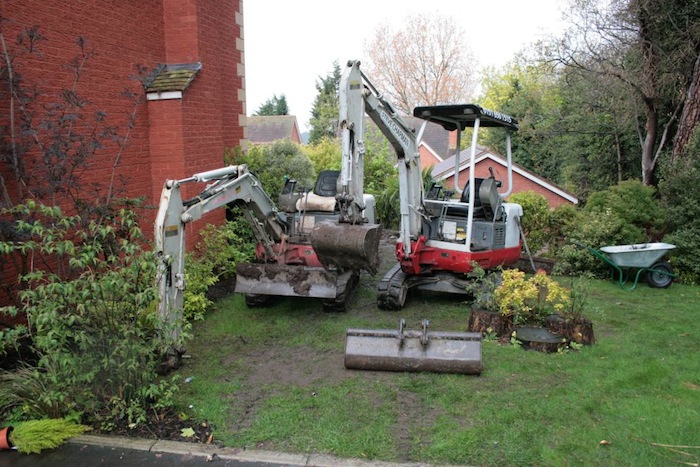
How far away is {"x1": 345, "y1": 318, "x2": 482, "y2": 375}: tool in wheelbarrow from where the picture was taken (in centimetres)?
616

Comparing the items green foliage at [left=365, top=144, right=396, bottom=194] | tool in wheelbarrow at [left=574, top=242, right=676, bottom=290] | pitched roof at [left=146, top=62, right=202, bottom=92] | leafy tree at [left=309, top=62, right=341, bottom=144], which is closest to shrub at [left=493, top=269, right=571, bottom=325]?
tool in wheelbarrow at [left=574, top=242, right=676, bottom=290]

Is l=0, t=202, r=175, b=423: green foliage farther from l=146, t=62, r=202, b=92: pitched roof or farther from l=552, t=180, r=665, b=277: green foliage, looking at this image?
l=552, t=180, r=665, b=277: green foliage

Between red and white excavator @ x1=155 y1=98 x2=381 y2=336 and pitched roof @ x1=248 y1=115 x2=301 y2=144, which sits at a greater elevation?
pitched roof @ x1=248 y1=115 x2=301 y2=144

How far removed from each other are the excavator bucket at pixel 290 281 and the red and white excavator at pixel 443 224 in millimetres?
961

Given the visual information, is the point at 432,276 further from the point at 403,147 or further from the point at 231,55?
the point at 231,55

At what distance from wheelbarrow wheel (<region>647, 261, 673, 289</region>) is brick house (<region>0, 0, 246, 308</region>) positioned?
8.14 meters

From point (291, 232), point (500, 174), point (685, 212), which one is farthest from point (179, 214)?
point (500, 174)

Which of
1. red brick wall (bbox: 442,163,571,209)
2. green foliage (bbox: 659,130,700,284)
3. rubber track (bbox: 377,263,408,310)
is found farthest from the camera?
red brick wall (bbox: 442,163,571,209)

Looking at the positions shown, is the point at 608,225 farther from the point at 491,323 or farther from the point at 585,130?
the point at 585,130

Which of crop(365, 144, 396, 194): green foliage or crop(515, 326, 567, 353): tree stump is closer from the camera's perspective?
crop(515, 326, 567, 353): tree stump

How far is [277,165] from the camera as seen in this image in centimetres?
1231

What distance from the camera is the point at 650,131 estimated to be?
15.8 meters

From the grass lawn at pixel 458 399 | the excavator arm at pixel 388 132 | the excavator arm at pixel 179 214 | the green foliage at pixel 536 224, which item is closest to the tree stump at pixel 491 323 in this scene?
the grass lawn at pixel 458 399

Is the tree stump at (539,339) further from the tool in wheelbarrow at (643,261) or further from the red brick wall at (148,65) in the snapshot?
the red brick wall at (148,65)
